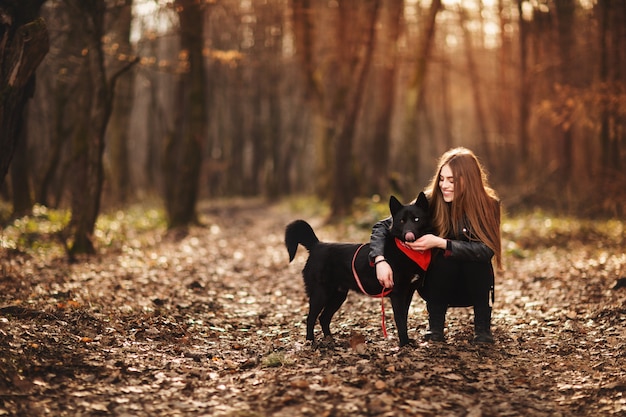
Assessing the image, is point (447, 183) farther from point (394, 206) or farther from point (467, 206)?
point (394, 206)

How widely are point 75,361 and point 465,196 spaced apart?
358 cm

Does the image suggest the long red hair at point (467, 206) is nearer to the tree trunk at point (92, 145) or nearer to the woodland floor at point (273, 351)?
the woodland floor at point (273, 351)

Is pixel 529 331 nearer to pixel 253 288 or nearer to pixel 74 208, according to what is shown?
pixel 253 288

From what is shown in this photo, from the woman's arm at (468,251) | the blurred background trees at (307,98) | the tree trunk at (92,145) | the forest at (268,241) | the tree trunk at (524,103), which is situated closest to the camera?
the forest at (268,241)

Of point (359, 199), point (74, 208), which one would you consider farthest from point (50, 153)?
point (359, 199)

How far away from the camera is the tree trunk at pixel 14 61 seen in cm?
720

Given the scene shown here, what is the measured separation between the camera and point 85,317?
6457 mm

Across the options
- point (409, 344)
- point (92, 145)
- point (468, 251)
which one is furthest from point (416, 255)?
point (92, 145)

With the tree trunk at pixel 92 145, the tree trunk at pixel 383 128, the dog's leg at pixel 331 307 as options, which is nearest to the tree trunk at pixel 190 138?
the tree trunk at pixel 92 145

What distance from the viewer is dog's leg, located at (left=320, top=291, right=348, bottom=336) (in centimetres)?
587

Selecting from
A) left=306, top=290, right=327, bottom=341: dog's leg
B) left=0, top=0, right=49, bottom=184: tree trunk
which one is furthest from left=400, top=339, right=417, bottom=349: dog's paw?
left=0, top=0, right=49, bottom=184: tree trunk

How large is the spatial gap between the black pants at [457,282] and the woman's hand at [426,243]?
415mm

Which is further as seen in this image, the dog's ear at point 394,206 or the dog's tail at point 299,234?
the dog's tail at point 299,234

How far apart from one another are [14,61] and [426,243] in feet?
16.9
